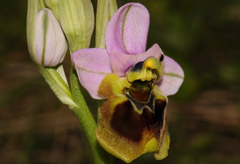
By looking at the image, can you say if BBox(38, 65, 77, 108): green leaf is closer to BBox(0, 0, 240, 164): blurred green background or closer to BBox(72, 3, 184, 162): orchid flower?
BBox(72, 3, 184, 162): orchid flower

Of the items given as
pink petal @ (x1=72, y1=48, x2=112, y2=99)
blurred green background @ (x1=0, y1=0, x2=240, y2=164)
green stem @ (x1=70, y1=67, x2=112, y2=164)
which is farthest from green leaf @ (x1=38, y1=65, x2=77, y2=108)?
blurred green background @ (x1=0, y1=0, x2=240, y2=164)

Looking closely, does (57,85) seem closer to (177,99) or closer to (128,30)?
(128,30)

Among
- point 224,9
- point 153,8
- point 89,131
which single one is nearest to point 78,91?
point 89,131

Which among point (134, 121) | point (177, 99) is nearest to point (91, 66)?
point (134, 121)

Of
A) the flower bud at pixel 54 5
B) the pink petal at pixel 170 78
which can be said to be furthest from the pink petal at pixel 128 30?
the flower bud at pixel 54 5

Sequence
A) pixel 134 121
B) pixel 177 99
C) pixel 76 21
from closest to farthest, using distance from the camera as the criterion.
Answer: pixel 134 121 < pixel 76 21 < pixel 177 99
